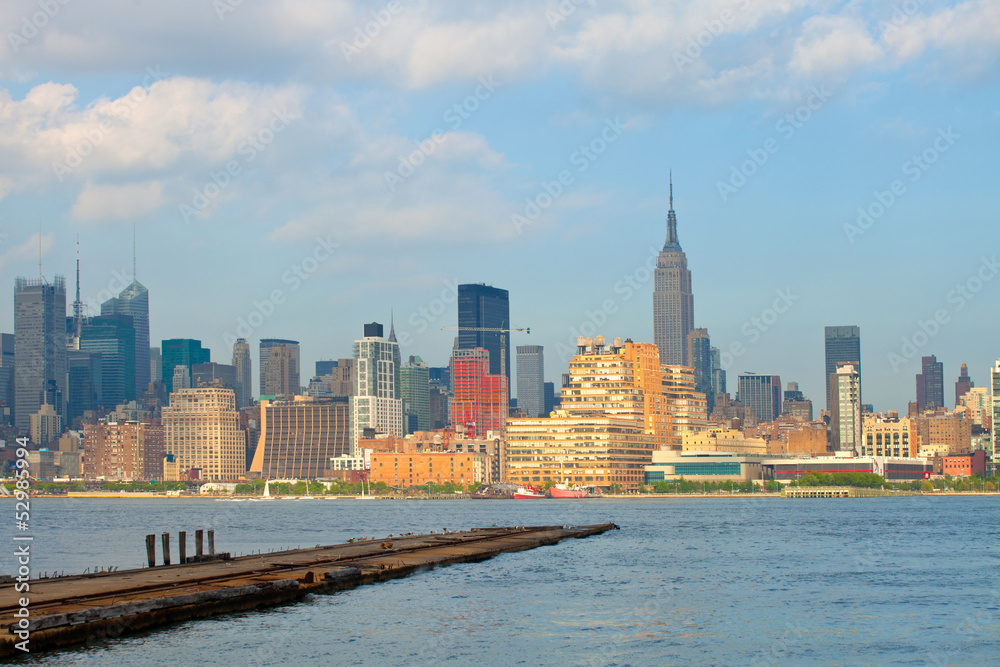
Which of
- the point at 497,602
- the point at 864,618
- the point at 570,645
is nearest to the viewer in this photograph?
the point at 570,645

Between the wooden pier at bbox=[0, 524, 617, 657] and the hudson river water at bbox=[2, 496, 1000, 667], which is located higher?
the wooden pier at bbox=[0, 524, 617, 657]

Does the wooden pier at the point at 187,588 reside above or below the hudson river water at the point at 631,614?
above

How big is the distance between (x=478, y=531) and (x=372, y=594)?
5677 cm

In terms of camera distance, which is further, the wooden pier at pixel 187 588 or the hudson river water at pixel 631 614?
the hudson river water at pixel 631 614

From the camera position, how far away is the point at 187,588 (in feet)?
223

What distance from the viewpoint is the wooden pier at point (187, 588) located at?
184ft

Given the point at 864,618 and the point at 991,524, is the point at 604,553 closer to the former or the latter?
the point at 864,618

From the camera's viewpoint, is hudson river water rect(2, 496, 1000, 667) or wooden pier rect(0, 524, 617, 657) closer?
wooden pier rect(0, 524, 617, 657)

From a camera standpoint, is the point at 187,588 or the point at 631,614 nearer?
the point at 187,588

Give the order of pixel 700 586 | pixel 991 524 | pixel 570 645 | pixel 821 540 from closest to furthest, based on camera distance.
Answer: pixel 570 645 → pixel 700 586 → pixel 821 540 → pixel 991 524

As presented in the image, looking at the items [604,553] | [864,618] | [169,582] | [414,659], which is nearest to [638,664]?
[414,659]

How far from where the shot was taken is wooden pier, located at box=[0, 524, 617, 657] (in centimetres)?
5606

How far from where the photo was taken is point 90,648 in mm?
55594

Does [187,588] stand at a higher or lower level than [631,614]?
higher
